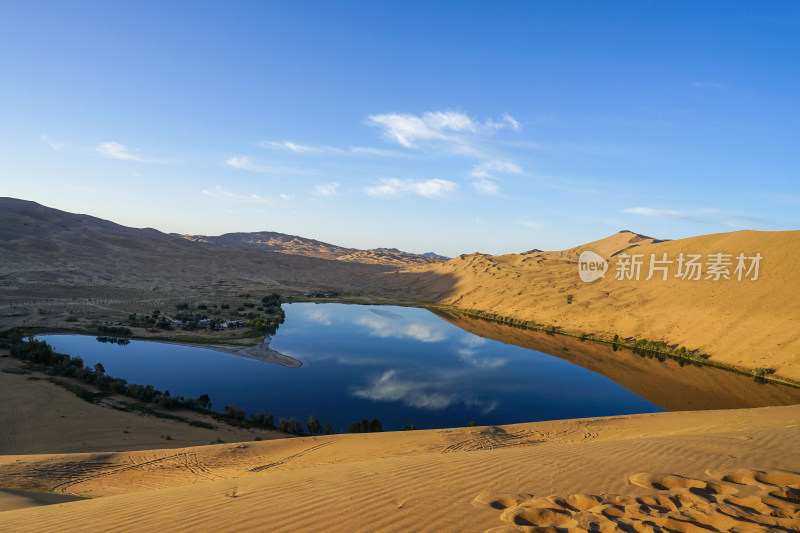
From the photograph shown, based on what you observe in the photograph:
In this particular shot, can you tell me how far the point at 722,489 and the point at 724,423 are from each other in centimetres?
935

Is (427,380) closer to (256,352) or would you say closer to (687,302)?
(256,352)

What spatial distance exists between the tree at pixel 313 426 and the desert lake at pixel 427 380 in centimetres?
82

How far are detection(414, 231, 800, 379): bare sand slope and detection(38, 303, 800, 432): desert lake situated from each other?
195 inches

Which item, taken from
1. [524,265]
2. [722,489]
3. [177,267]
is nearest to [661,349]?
[722,489]

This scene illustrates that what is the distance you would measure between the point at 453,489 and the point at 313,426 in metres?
10.3

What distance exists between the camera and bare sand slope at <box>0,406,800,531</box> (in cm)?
424

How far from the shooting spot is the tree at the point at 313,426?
46.7 ft

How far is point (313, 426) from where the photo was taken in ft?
46.8

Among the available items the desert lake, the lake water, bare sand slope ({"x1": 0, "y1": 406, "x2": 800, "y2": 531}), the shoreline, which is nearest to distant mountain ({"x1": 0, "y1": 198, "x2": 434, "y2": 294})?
the shoreline

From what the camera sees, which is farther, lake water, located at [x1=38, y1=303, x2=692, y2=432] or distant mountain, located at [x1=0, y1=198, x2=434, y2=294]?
distant mountain, located at [x1=0, y1=198, x2=434, y2=294]

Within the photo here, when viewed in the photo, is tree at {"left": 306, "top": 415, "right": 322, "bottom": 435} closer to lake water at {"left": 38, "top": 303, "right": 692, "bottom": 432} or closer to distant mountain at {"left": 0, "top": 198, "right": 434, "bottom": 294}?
lake water at {"left": 38, "top": 303, "right": 692, "bottom": 432}

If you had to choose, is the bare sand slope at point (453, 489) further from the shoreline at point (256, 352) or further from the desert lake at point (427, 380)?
the shoreline at point (256, 352)

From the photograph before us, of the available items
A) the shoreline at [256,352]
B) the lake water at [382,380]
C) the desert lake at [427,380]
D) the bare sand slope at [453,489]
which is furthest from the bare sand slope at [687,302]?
the shoreline at [256,352]

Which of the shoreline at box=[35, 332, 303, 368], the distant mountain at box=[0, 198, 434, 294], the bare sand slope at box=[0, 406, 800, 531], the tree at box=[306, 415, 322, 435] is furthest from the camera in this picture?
the distant mountain at box=[0, 198, 434, 294]
